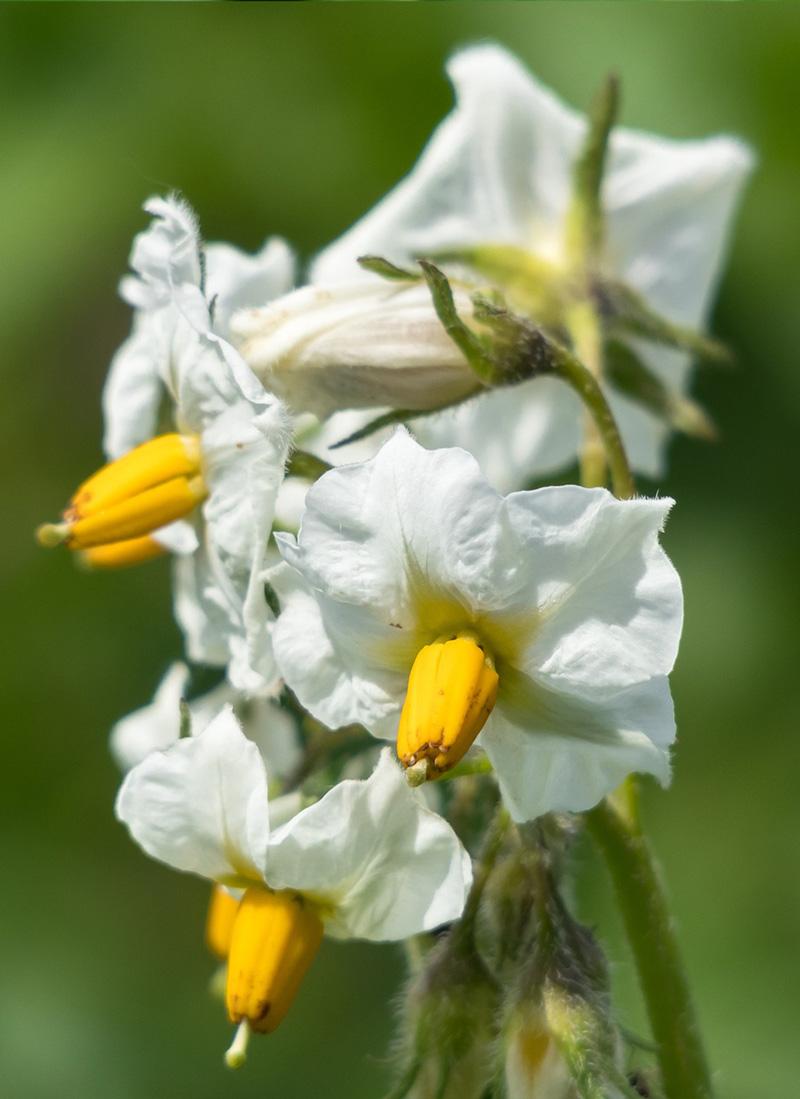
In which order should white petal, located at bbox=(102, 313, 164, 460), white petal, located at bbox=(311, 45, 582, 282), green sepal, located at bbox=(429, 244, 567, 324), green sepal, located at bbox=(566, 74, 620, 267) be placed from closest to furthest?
white petal, located at bbox=(102, 313, 164, 460), green sepal, located at bbox=(566, 74, 620, 267), green sepal, located at bbox=(429, 244, 567, 324), white petal, located at bbox=(311, 45, 582, 282)

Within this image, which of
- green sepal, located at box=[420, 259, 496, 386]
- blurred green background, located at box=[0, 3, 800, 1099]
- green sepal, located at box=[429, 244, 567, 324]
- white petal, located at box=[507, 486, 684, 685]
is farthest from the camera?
blurred green background, located at box=[0, 3, 800, 1099]

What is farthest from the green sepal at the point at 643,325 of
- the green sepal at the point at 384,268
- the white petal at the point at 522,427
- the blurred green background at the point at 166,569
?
the blurred green background at the point at 166,569

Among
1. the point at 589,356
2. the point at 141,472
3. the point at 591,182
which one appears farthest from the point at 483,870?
the point at 591,182

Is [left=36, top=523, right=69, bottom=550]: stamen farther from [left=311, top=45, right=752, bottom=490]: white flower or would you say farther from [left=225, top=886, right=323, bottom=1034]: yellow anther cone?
[left=311, top=45, right=752, bottom=490]: white flower

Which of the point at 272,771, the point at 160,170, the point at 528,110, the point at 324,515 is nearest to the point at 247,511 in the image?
the point at 324,515

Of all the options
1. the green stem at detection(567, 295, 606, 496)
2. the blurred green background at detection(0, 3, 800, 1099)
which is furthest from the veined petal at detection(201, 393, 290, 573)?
the blurred green background at detection(0, 3, 800, 1099)

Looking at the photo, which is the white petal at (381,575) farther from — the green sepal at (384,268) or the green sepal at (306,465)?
the green sepal at (384,268)

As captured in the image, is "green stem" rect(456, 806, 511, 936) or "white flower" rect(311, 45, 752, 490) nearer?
"green stem" rect(456, 806, 511, 936)

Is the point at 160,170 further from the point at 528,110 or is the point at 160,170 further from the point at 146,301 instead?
the point at 146,301

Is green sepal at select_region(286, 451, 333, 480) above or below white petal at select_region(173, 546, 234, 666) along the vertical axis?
above
